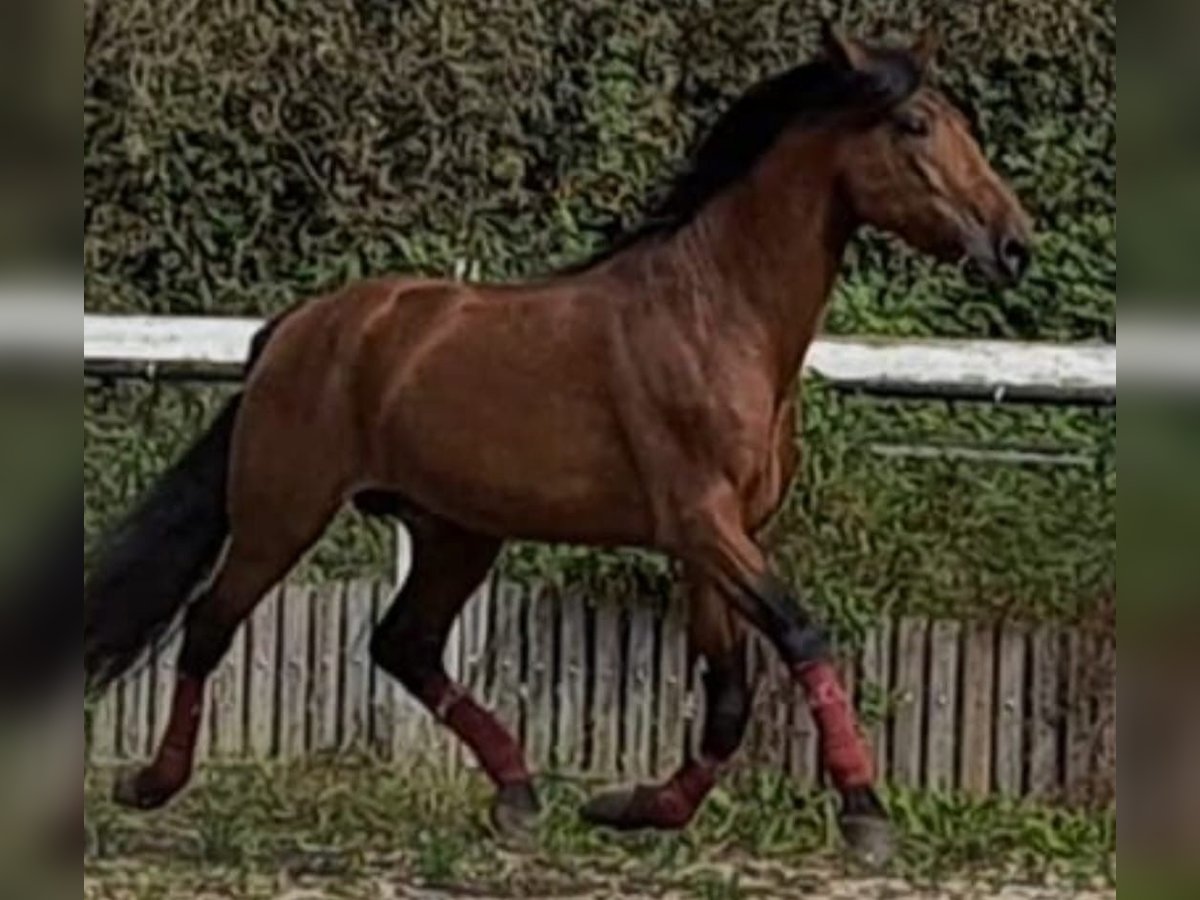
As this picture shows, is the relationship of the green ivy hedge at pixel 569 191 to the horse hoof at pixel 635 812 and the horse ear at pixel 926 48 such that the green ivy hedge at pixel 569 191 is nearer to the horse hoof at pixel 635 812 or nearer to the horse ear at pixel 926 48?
the horse ear at pixel 926 48

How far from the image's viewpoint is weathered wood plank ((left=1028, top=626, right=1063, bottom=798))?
10.2ft

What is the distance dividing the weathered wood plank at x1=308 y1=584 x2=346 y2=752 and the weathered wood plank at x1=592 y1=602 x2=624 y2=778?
338 mm

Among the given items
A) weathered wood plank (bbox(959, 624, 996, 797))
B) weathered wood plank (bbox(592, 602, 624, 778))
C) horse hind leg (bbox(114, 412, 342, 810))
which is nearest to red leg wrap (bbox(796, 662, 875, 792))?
weathered wood plank (bbox(959, 624, 996, 797))

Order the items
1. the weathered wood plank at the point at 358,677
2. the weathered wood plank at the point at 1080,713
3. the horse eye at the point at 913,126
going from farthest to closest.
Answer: the weathered wood plank at the point at 358,677, the weathered wood plank at the point at 1080,713, the horse eye at the point at 913,126

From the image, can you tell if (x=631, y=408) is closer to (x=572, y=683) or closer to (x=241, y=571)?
(x=572, y=683)

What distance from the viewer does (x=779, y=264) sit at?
10.0 feet

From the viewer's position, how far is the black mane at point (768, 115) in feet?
9.87

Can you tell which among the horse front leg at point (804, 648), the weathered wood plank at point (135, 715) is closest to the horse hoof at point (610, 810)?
the horse front leg at point (804, 648)

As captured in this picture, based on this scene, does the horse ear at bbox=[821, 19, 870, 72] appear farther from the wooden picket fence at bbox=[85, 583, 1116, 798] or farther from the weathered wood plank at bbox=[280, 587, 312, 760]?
the weathered wood plank at bbox=[280, 587, 312, 760]

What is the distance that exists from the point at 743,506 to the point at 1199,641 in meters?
0.96

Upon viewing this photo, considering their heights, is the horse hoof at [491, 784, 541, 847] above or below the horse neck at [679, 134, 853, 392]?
below

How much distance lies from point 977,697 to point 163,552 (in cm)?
108

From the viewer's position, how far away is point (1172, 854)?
2.21 m

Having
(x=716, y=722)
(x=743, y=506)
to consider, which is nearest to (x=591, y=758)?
(x=716, y=722)
